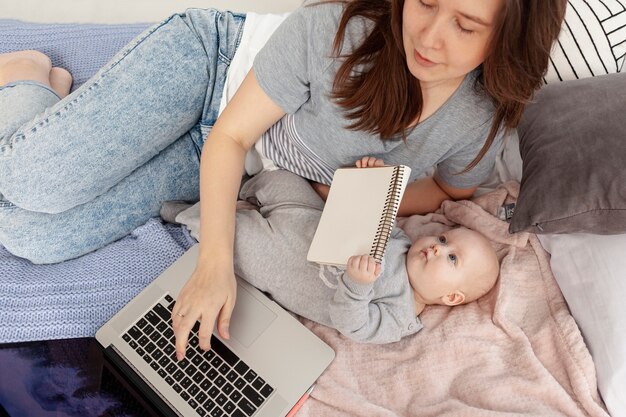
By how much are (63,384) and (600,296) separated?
0.97 m

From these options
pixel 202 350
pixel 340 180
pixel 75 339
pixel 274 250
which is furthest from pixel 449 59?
pixel 75 339

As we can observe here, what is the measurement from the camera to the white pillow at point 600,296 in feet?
2.98

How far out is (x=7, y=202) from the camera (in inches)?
41.7

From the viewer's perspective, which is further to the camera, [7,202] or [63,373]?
[7,202]

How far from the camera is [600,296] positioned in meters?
0.96

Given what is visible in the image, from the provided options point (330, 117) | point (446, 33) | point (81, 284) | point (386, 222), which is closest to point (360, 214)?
point (386, 222)

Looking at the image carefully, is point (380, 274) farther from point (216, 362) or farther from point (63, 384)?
point (63, 384)

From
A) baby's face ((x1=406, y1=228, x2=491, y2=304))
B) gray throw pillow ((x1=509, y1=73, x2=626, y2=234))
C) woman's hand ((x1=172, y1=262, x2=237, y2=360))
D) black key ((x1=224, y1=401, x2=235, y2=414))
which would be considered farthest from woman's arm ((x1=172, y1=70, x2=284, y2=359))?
gray throw pillow ((x1=509, y1=73, x2=626, y2=234))

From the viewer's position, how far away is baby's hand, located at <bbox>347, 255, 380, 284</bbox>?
83 cm

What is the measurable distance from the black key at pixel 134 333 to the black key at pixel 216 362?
0.46ft

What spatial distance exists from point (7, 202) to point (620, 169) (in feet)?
3.73

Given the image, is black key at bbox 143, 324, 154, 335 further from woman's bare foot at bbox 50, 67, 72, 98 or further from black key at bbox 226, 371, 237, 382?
woman's bare foot at bbox 50, 67, 72, 98

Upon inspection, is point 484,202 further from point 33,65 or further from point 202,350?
point 33,65

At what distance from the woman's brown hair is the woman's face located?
0.02m
